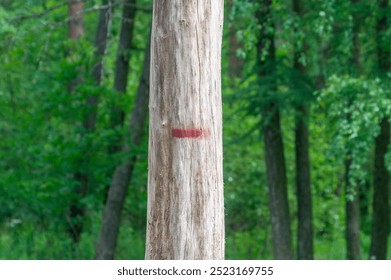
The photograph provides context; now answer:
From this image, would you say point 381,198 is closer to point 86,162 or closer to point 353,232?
point 353,232

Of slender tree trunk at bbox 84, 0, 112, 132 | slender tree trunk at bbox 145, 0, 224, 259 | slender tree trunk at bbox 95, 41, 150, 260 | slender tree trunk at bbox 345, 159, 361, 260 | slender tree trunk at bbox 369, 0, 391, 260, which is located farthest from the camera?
slender tree trunk at bbox 345, 159, 361, 260

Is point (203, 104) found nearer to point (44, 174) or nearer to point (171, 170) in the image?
point (171, 170)

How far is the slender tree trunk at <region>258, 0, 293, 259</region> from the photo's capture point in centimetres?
1609

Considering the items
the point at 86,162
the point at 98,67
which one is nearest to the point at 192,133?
the point at 86,162

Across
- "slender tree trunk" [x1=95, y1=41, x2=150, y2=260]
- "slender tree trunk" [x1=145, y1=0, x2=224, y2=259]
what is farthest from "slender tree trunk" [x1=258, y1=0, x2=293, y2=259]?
"slender tree trunk" [x1=145, y1=0, x2=224, y2=259]

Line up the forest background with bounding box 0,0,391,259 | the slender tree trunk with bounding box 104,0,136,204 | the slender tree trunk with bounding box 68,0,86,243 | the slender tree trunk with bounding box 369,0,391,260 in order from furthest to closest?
the slender tree trunk with bounding box 68,0,86,243 → the slender tree trunk with bounding box 104,0,136,204 → the slender tree trunk with bounding box 369,0,391,260 → the forest background with bounding box 0,0,391,259

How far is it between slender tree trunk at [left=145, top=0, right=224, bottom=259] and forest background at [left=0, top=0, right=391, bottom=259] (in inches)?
243

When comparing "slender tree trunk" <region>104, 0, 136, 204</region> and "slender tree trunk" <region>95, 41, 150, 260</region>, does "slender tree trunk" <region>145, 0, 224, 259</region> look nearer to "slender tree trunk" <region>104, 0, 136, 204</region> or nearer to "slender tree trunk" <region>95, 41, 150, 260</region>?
"slender tree trunk" <region>95, 41, 150, 260</region>

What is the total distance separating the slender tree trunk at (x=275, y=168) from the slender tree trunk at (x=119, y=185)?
242 centimetres

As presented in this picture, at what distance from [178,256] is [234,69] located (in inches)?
795

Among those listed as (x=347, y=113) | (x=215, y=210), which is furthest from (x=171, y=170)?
(x=347, y=113)

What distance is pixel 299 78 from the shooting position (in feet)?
51.9

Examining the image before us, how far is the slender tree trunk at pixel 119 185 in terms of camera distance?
17344 millimetres

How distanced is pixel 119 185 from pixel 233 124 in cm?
342
